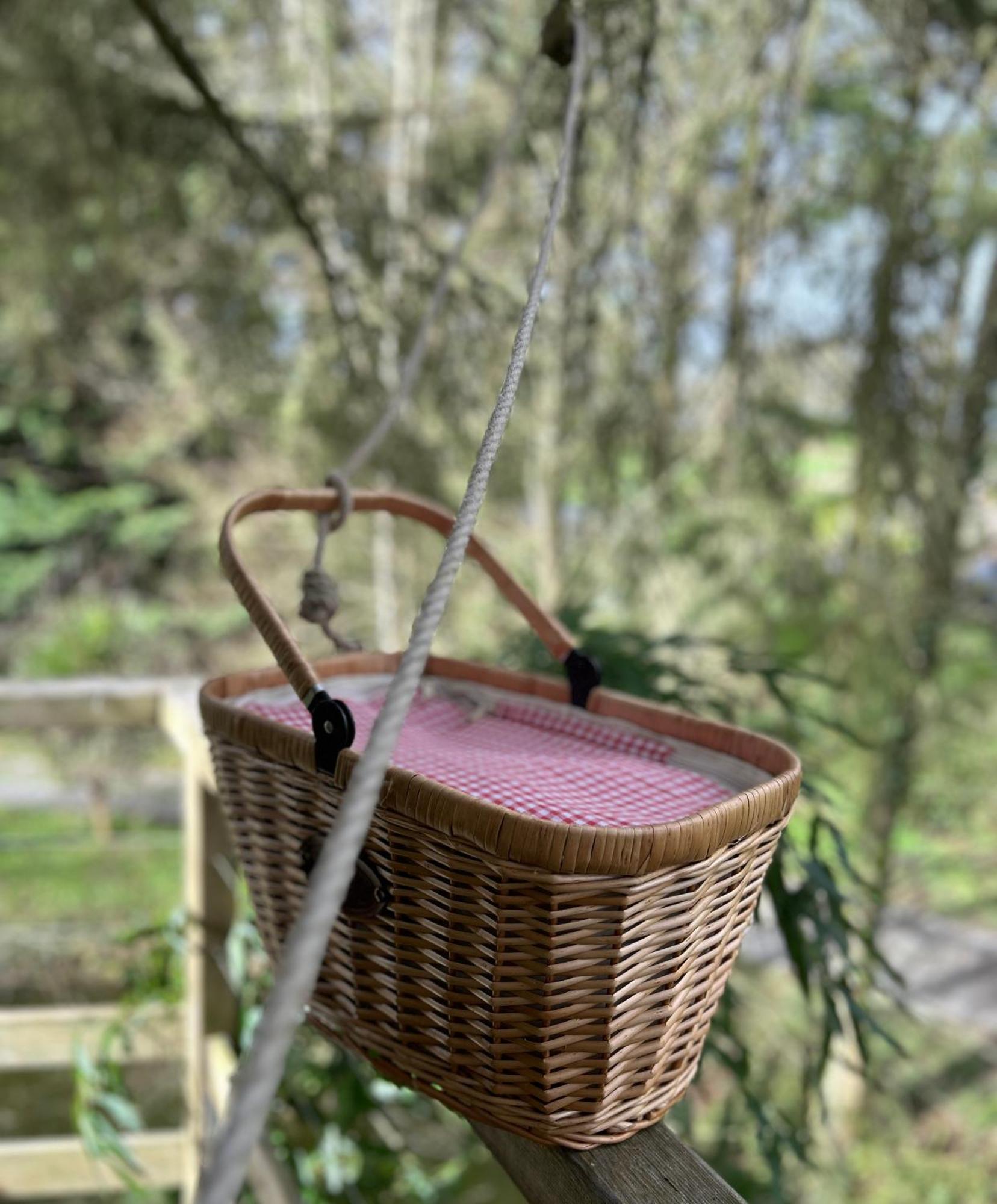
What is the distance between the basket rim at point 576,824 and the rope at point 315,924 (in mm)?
112

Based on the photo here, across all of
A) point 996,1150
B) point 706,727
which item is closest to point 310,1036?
point 706,727

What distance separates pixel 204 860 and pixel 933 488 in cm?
226

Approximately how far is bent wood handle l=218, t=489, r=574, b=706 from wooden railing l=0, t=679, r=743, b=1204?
0.47 meters

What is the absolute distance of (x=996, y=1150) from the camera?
488 centimetres

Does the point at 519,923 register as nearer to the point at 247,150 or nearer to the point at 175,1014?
the point at 175,1014

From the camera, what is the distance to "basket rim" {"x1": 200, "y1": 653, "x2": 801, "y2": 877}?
1.44 feet

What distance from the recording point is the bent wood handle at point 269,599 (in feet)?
1.91

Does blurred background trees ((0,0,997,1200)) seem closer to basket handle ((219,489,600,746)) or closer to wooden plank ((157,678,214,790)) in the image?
basket handle ((219,489,600,746))

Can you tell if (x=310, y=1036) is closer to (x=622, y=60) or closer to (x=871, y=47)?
(x=622, y=60)

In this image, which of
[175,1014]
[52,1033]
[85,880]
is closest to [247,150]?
[175,1014]

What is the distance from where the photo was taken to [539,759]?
0.66 m

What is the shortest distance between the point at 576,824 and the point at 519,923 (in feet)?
0.16

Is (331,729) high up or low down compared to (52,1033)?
up

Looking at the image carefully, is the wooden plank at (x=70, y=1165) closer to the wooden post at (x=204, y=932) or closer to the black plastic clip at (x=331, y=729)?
the wooden post at (x=204, y=932)
